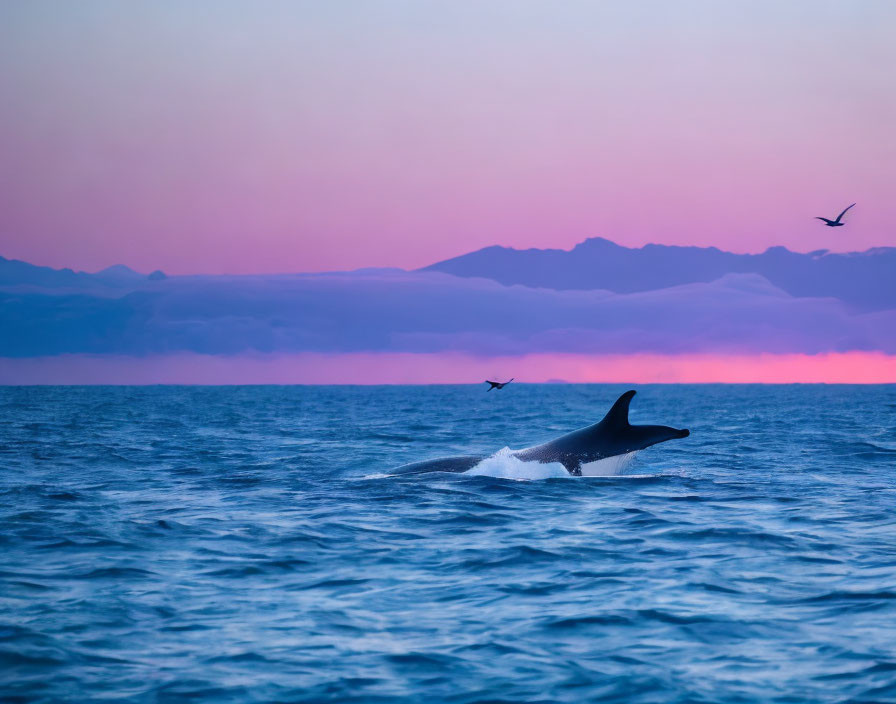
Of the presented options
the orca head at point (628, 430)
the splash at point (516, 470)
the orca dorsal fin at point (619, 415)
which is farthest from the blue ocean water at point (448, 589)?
the orca dorsal fin at point (619, 415)

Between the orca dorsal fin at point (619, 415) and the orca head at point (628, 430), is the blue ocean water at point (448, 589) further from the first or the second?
the orca dorsal fin at point (619, 415)

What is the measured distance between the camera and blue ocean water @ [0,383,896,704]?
8000 millimetres

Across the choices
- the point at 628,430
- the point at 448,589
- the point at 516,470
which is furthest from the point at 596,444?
the point at 448,589

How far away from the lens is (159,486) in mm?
20812

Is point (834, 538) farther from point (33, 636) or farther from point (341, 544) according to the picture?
point (33, 636)

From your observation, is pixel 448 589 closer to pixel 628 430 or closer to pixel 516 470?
pixel 516 470

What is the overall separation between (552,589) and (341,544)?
11.9 feet

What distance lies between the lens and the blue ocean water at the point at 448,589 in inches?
315

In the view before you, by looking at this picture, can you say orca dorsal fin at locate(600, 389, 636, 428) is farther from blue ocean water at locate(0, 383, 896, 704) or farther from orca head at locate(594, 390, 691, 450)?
blue ocean water at locate(0, 383, 896, 704)

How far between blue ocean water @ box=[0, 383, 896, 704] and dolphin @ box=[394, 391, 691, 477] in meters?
0.66

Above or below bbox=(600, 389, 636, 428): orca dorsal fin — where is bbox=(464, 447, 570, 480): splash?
below

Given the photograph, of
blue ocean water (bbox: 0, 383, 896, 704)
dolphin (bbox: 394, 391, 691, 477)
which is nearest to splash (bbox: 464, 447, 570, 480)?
dolphin (bbox: 394, 391, 691, 477)

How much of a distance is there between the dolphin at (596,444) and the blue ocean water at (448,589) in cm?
66

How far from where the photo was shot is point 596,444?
21.0m
